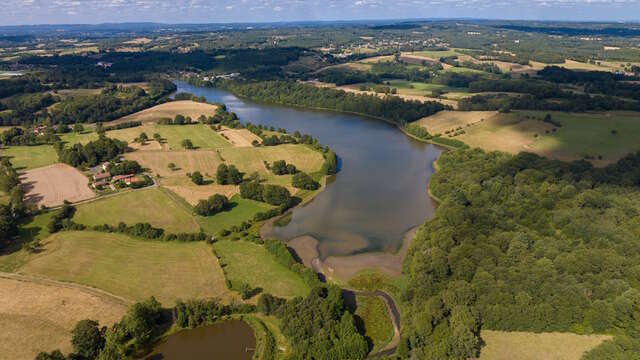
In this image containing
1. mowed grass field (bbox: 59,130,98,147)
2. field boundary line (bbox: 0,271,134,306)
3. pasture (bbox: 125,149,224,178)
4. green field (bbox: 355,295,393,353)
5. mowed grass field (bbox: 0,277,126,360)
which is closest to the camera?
mowed grass field (bbox: 0,277,126,360)

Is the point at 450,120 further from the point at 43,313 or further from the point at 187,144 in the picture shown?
the point at 43,313

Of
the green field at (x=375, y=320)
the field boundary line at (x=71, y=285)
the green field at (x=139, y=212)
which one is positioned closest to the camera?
the green field at (x=375, y=320)

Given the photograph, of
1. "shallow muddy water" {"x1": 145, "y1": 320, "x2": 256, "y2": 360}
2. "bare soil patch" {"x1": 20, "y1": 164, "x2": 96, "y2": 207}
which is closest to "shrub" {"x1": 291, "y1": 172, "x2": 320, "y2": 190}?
"bare soil patch" {"x1": 20, "y1": 164, "x2": 96, "y2": 207}

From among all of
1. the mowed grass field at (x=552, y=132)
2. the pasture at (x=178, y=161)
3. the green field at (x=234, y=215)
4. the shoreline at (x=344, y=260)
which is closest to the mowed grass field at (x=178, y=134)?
the pasture at (x=178, y=161)

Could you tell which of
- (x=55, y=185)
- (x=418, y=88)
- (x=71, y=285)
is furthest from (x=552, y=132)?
(x=55, y=185)

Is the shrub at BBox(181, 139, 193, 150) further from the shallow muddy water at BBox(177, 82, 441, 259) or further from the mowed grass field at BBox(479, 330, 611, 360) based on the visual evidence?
the mowed grass field at BBox(479, 330, 611, 360)

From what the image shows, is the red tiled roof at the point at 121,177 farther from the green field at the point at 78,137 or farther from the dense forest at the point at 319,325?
the dense forest at the point at 319,325

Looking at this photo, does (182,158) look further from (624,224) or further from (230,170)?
(624,224)
